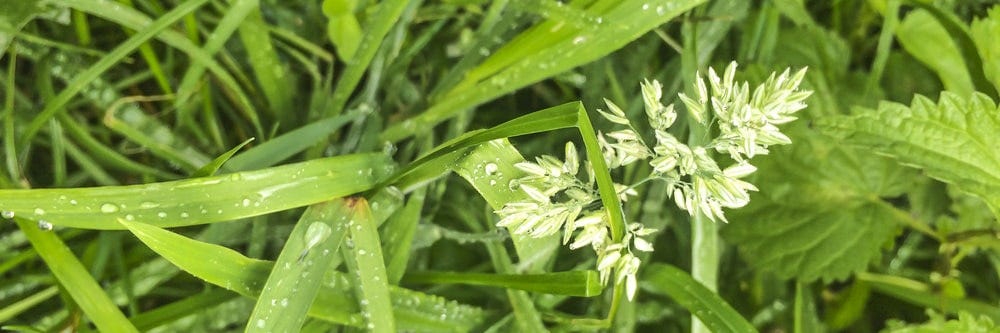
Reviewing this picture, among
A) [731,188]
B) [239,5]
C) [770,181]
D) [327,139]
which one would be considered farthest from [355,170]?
[770,181]

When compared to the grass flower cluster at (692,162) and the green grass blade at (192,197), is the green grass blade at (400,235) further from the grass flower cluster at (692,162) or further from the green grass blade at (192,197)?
the grass flower cluster at (692,162)

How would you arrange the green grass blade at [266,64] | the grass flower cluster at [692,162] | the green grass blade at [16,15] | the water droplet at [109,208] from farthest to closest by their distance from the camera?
the green grass blade at [266,64], the green grass blade at [16,15], the water droplet at [109,208], the grass flower cluster at [692,162]

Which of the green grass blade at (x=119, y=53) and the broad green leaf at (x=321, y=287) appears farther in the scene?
the green grass blade at (x=119, y=53)

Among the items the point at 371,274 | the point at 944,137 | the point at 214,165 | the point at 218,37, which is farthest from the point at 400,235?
the point at 944,137

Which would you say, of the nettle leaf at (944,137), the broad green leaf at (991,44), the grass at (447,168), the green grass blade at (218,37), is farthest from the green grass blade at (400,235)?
the broad green leaf at (991,44)

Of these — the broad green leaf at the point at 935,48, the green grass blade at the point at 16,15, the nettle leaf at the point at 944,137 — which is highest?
the green grass blade at the point at 16,15

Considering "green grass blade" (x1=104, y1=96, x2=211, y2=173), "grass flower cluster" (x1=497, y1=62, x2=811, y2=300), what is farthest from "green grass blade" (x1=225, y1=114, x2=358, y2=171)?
"grass flower cluster" (x1=497, y1=62, x2=811, y2=300)

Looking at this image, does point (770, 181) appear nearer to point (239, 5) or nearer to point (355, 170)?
point (355, 170)

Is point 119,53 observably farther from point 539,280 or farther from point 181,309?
point 539,280
